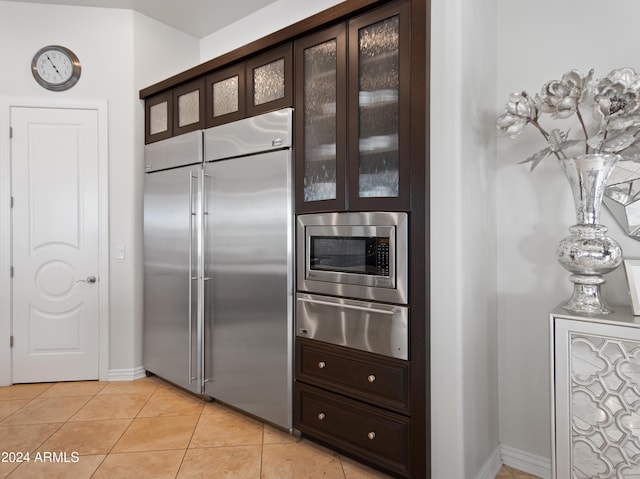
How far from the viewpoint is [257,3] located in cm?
338

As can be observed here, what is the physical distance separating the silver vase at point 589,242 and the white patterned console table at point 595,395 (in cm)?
10

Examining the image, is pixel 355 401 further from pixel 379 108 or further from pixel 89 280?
pixel 89 280

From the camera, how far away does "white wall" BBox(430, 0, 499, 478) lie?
1829mm

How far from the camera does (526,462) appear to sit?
2.20 m

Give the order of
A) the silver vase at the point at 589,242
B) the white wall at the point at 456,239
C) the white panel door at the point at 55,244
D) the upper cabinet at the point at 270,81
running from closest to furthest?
the silver vase at the point at 589,242
the white wall at the point at 456,239
the upper cabinet at the point at 270,81
the white panel door at the point at 55,244

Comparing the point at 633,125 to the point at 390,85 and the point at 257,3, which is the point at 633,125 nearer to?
the point at 390,85

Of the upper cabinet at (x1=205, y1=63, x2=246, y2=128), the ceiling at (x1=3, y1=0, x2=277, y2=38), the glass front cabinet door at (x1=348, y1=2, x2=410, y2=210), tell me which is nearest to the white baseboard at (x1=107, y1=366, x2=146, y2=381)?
the upper cabinet at (x1=205, y1=63, x2=246, y2=128)

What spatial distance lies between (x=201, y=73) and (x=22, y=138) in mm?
1715

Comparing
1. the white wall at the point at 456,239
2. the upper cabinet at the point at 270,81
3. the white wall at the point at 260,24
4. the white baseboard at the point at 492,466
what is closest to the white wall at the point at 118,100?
the white wall at the point at 260,24

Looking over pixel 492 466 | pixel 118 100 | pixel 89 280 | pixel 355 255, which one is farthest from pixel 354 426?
pixel 118 100

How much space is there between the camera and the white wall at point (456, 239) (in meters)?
1.83

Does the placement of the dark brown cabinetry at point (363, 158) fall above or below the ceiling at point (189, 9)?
below

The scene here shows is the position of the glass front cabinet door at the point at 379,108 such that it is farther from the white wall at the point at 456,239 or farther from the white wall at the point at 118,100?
the white wall at the point at 118,100

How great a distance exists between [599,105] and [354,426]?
1868 millimetres
